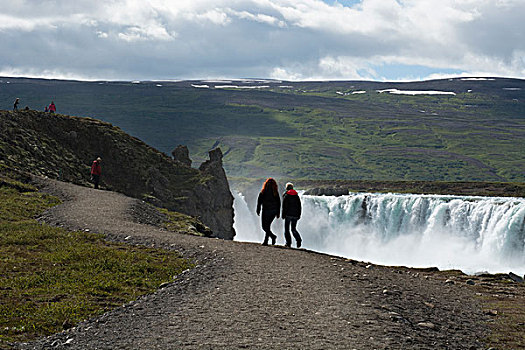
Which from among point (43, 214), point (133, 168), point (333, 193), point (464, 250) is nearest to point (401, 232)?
point (464, 250)

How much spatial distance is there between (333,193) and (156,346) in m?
105

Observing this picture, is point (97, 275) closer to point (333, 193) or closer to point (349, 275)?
point (349, 275)

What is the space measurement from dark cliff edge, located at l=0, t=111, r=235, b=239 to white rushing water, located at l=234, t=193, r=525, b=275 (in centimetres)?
2573

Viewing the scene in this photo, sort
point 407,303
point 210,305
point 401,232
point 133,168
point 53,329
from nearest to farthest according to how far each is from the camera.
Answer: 1. point 53,329
2. point 210,305
3. point 407,303
4. point 133,168
5. point 401,232

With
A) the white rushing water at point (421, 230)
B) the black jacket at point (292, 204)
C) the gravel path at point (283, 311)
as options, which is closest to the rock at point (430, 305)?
the gravel path at point (283, 311)

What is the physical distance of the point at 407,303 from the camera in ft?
52.3

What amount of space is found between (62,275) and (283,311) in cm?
741

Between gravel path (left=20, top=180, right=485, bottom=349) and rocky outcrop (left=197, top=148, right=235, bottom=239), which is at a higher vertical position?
gravel path (left=20, top=180, right=485, bottom=349)

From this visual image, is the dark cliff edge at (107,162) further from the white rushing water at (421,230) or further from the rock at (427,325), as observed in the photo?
the rock at (427,325)

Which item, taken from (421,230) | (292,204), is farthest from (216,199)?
(292,204)

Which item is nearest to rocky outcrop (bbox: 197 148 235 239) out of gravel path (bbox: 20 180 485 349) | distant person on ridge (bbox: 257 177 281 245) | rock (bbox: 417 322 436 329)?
distant person on ridge (bbox: 257 177 281 245)

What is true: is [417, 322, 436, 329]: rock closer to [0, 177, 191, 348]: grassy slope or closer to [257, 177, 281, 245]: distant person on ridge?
[0, 177, 191, 348]: grassy slope

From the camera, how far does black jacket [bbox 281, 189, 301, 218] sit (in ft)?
83.0

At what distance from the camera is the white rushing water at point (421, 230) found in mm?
68500
